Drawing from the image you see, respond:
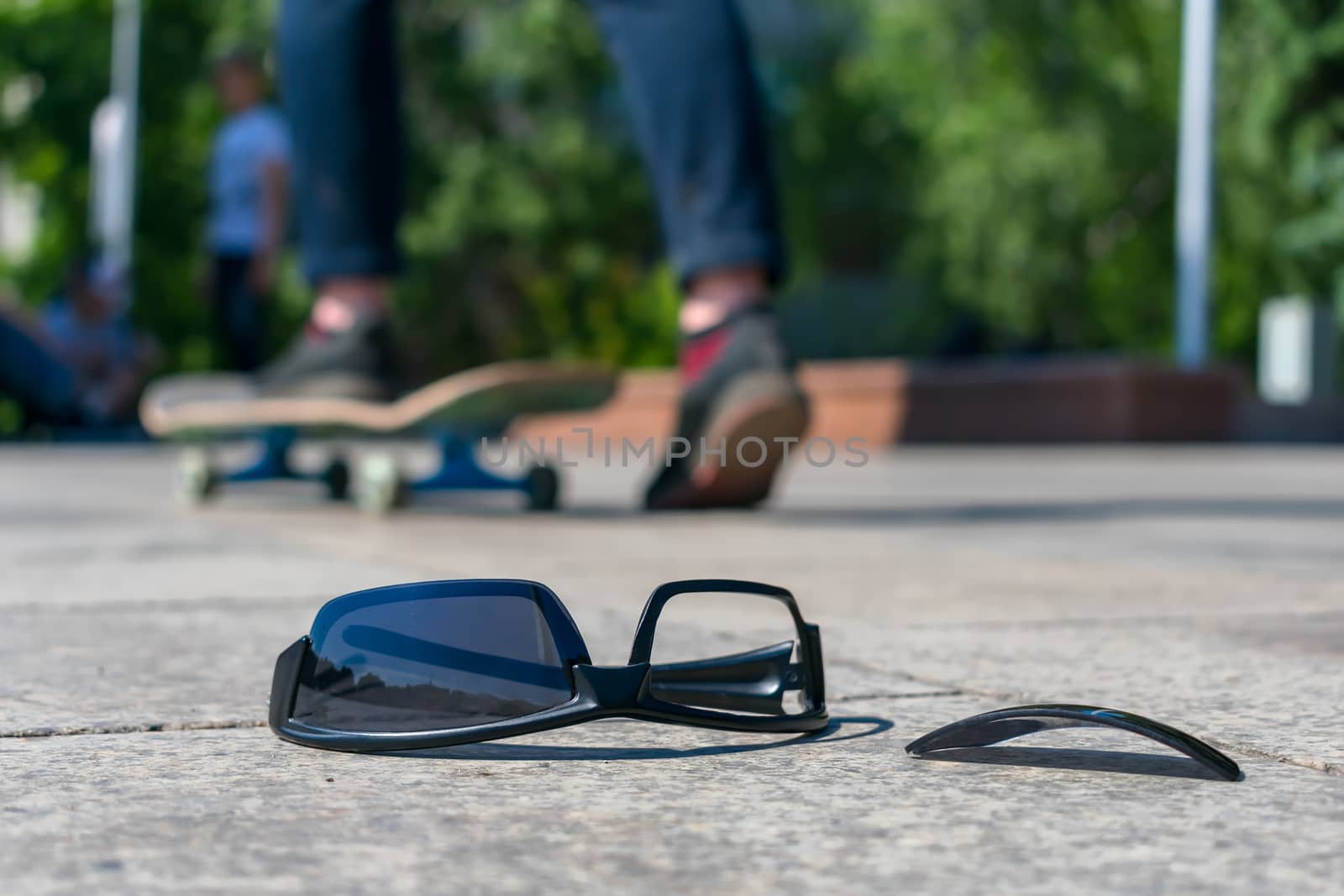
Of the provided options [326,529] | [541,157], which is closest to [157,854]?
[326,529]

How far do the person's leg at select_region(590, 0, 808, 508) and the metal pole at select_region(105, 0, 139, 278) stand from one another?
47.3 ft

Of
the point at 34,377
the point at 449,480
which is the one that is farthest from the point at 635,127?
the point at 34,377

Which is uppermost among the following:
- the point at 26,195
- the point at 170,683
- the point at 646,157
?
the point at 26,195

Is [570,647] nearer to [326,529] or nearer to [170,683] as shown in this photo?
[170,683]

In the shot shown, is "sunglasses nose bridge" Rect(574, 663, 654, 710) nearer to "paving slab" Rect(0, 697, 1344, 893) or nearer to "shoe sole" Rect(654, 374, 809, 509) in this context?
"paving slab" Rect(0, 697, 1344, 893)

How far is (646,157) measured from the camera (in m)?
4.05

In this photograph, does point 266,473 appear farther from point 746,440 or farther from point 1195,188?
point 1195,188

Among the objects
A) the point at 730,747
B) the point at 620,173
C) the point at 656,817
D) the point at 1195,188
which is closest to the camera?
the point at 656,817

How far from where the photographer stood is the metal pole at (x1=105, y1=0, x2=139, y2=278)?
59.0ft

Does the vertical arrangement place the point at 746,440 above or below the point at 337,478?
above

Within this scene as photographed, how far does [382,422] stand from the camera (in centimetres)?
416

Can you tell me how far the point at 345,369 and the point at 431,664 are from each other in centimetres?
298

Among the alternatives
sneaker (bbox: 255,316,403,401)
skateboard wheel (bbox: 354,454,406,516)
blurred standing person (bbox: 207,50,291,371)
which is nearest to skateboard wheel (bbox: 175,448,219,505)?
skateboard wheel (bbox: 354,454,406,516)

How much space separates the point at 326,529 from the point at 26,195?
62.4ft
